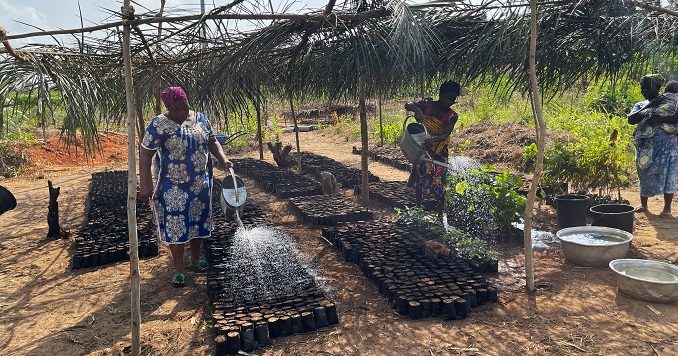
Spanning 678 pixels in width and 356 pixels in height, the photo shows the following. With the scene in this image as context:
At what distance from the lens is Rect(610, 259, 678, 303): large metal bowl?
11.1 feet

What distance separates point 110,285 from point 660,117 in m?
5.94

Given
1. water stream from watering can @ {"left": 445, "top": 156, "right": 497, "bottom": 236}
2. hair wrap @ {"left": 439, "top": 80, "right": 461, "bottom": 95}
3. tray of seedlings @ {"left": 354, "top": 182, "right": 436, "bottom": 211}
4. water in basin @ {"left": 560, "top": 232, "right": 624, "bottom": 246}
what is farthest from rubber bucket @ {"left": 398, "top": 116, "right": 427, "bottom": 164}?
water in basin @ {"left": 560, "top": 232, "right": 624, "bottom": 246}

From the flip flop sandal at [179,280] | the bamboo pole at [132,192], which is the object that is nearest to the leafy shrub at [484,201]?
the flip flop sandal at [179,280]

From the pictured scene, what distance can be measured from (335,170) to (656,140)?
5.17 meters

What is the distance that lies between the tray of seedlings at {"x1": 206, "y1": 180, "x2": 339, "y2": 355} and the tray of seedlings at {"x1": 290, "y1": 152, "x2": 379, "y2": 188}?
10.8ft

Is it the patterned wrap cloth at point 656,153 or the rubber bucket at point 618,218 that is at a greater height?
the patterned wrap cloth at point 656,153

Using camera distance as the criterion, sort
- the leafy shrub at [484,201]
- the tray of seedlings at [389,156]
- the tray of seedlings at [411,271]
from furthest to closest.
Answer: the tray of seedlings at [389,156]
the leafy shrub at [484,201]
the tray of seedlings at [411,271]

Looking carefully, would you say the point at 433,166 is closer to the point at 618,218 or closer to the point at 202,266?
the point at 618,218

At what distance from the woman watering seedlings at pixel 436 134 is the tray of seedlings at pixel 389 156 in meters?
3.79

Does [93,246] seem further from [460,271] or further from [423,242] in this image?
[460,271]

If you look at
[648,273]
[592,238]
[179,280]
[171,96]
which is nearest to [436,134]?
[592,238]

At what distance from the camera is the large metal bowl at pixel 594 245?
4129mm

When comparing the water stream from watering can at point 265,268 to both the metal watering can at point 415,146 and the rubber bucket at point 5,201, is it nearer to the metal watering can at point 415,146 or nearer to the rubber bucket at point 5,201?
the metal watering can at point 415,146

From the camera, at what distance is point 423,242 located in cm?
457
